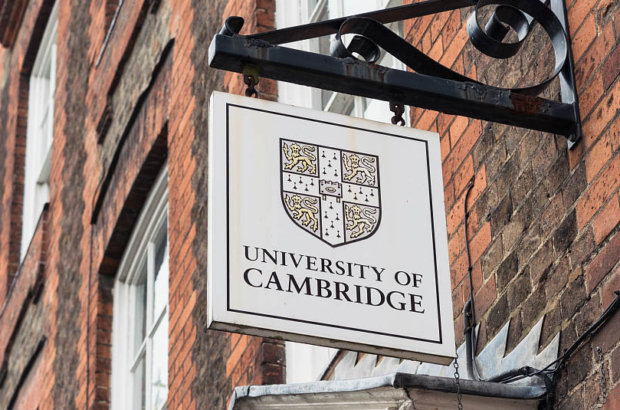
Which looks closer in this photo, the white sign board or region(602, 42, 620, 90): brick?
the white sign board

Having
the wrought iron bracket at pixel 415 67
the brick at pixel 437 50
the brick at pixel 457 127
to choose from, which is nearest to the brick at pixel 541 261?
the wrought iron bracket at pixel 415 67

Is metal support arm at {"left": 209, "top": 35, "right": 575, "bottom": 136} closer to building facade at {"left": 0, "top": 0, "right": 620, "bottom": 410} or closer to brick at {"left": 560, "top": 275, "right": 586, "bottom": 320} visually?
building facade at {"left": 0, "top": 0, "right": 620, "bottom": 410}

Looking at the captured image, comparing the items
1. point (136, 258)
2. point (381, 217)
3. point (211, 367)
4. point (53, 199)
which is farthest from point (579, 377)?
point (53, 199)

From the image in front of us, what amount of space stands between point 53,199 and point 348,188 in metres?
7.41

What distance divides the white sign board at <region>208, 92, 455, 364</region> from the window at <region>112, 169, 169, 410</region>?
12.5 ft

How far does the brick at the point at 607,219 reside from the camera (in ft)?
13.0

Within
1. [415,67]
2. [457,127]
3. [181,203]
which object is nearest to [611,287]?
[415,67]

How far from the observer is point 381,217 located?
164 inches

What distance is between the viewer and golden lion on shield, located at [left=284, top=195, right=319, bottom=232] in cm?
408

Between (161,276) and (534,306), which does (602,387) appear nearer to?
(534,306)

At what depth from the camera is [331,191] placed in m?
4.16

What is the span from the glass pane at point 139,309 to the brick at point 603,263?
513cm

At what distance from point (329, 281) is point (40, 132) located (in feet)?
31.5

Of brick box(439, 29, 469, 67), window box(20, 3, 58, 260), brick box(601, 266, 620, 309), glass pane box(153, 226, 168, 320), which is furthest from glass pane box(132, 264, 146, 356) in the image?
brick box(601, 266, 620, 309)
